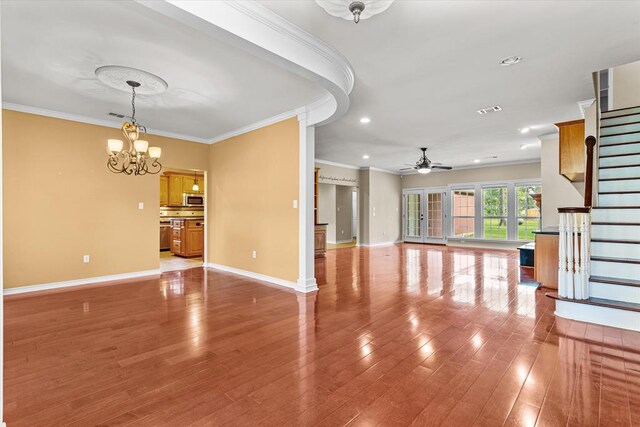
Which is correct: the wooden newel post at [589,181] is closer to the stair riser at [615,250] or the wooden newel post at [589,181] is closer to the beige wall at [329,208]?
the stair riser at [615,250]

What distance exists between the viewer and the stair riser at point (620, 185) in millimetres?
4055

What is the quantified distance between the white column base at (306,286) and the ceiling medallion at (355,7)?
3.44 metres

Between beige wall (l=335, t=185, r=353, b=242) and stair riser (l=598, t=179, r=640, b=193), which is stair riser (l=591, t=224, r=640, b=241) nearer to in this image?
stair riser (l=598, t=179, r=640, b=193)

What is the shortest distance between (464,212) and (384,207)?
265 cm

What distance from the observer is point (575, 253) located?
11.5ft

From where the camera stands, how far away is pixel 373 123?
556 cm

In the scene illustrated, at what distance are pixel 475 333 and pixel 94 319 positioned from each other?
4000mm

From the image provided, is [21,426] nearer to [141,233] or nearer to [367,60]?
[367,60]

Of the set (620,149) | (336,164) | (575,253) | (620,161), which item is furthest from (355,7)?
(336,164)

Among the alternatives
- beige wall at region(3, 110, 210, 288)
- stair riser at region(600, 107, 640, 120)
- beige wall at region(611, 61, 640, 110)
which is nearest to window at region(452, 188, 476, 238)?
beige wall at region(611, 61, 640, 110)

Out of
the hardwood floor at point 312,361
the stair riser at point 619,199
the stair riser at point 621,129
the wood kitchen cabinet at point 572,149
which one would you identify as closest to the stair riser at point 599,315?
the hardwood floor at point 312,361

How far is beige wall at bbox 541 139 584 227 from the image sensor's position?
5.75 meters

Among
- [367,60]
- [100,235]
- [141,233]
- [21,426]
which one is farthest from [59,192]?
[367,60]

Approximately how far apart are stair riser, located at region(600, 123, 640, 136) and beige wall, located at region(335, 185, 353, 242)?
7.86 metres
